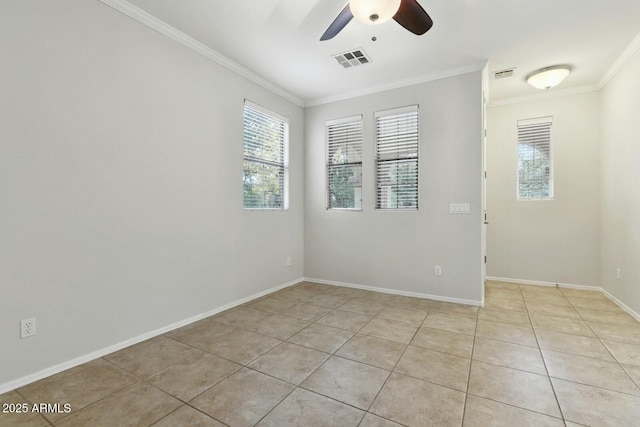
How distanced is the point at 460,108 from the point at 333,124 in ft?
5.98

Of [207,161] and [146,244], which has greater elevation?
[207,161]

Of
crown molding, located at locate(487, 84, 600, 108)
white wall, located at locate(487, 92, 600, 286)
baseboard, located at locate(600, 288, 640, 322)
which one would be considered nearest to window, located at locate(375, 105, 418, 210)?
Answer: white wall, located at locate(487, 92, 600, 286)

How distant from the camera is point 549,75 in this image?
357cm

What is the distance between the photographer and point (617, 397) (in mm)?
1795

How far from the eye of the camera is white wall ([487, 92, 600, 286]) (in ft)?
13.8

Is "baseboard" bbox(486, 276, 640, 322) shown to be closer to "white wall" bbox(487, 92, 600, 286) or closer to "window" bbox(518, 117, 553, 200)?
"white wall" bbox(487, 92, 600, 286)

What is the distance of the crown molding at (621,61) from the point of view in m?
3.04

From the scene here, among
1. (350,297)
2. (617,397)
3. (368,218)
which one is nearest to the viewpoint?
(617,397)

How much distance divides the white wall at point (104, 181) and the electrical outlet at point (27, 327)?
0.09ft

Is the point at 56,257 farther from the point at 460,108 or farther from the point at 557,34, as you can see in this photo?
the point at 557,34

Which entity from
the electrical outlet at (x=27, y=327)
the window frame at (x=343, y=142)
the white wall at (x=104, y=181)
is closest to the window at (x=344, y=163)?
the window frame at (x=343, y=142)

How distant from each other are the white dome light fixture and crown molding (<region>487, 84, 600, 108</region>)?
3.61m

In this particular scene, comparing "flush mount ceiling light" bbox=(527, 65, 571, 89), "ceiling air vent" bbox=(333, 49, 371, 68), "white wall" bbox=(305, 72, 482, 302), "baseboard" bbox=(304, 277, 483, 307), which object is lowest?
"baseboard" bbox=(304, 277, 483, 307)

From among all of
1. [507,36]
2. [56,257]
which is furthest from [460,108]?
[56,257]
